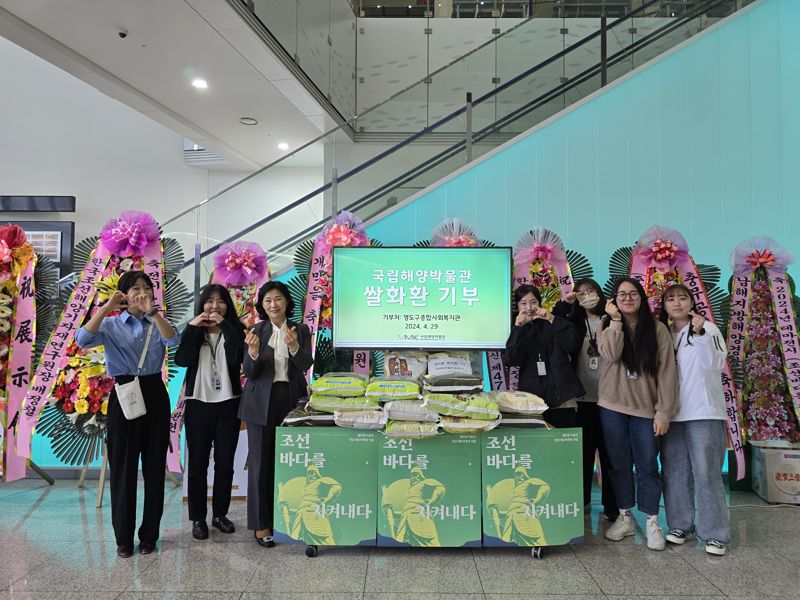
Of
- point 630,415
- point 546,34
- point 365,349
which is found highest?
point 546,34

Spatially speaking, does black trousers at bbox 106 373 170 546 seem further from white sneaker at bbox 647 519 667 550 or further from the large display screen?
white sneaker at bbox 647 519 667 550

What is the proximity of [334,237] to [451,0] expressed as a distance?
5547mm

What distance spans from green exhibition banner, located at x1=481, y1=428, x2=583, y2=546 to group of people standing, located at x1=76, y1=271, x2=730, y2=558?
41 cm

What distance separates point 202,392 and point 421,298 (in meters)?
1.44

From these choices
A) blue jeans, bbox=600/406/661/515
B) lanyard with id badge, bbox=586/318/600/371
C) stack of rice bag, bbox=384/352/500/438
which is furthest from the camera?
lanyard with id badge, bbox=586/318/600/371

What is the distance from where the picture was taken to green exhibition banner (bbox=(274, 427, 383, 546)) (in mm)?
2871

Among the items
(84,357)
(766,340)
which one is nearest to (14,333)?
(84,357)

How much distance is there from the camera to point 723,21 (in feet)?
16.1

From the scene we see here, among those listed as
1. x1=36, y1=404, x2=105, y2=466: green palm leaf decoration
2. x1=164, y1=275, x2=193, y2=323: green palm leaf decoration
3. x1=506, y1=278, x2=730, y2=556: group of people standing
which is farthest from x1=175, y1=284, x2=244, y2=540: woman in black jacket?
x1=506, y1=278, x2=730, y2=556: group of people standing

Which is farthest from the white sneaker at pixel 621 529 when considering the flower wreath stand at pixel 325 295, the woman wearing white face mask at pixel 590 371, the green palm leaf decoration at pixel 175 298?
the green palm leaf decoration at pixel 175 298

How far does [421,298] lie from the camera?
11.9ft

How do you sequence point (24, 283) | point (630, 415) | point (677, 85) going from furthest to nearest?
point (677, 85)
point (24, 283)
point (630, 415)

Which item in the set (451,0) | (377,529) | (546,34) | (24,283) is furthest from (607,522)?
(451,0)

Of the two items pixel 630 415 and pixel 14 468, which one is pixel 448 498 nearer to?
pixel 630 415
